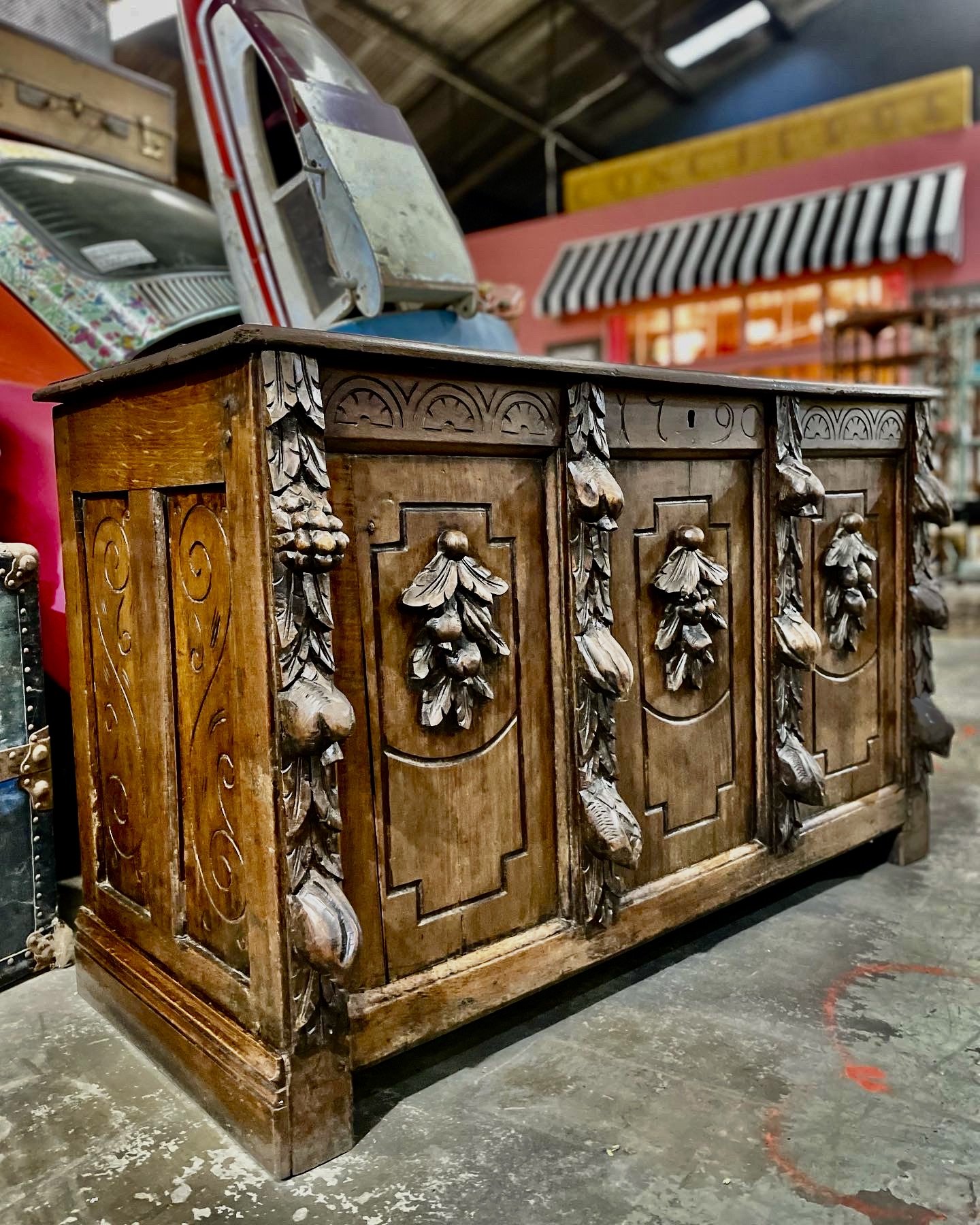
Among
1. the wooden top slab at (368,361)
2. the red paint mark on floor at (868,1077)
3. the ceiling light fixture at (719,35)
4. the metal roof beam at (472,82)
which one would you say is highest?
the ceiling light fixture at (719,35)

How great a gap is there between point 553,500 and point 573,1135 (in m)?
0.85

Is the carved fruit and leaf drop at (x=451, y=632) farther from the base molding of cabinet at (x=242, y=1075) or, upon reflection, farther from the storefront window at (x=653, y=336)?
the storefront window at (x=653, y=336)

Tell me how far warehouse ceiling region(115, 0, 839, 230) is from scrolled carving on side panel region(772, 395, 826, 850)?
7007 mm

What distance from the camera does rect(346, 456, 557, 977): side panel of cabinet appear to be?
128cm

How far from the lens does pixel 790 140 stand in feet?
30.2

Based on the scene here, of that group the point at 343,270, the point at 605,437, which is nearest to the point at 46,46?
the point at 343,270

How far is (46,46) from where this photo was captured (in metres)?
2.90

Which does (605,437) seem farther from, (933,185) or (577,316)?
(577,316)

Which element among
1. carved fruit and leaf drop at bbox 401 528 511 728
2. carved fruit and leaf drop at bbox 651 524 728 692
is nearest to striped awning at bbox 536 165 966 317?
carved fruit and leaf drop at bbox 651 524 728 692

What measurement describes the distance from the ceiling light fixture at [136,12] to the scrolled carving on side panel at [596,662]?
5.54 meters

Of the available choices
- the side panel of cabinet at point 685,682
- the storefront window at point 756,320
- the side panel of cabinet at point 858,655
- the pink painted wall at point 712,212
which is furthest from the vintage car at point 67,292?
the storefront window at point 756,320

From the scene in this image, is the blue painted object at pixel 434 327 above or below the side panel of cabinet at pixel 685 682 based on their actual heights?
above

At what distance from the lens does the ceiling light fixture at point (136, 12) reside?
5.64m

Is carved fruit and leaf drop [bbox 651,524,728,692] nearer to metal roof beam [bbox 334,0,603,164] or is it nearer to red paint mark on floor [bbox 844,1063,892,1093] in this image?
red paint mark on floor [bbox 844,1063,892,1093]
